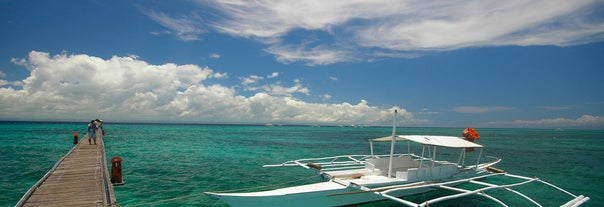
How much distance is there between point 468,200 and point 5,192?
862 inches

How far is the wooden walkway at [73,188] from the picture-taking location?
9.58 meters

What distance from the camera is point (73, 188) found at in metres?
11.2

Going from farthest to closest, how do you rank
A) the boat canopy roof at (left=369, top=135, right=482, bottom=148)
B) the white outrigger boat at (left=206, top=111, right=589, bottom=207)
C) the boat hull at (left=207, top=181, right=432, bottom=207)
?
1. the boat canopy roof at (left=369, top=135, right=482, bottom=148)
2. the white outrigger boat at (left=206, top=111, right=589, bottom=207)
3. the boat hull at (left=207, top=181, right=432, bottom=207)

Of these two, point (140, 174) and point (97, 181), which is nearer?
point (97, 181)

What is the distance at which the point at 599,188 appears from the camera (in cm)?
2038

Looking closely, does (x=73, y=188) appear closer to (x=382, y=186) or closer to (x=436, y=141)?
(x=382, y=186)

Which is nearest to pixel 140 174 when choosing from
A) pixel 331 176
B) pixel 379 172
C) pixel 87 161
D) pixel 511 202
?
pixel 87 161

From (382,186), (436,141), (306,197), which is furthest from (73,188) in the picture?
(436,141)

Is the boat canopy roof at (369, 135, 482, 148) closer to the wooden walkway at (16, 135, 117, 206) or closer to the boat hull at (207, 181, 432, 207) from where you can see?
the boat hull at (207, 181, 432, 207)

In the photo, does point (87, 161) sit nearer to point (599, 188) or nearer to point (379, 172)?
point (379, 172)

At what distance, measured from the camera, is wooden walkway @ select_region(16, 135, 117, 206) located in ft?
31.4

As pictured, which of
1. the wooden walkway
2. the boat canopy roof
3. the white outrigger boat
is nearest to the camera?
the wooden walkway

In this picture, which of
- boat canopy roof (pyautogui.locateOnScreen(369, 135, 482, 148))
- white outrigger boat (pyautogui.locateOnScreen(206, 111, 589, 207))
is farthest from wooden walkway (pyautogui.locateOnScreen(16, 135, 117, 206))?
boat canopy roof (pyautogui.locateOnScreen(369, 135, 482, 148))

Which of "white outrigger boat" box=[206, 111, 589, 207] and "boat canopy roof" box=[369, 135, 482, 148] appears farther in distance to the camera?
"boat canopy roof" box=[369, 135, 482, 148]
